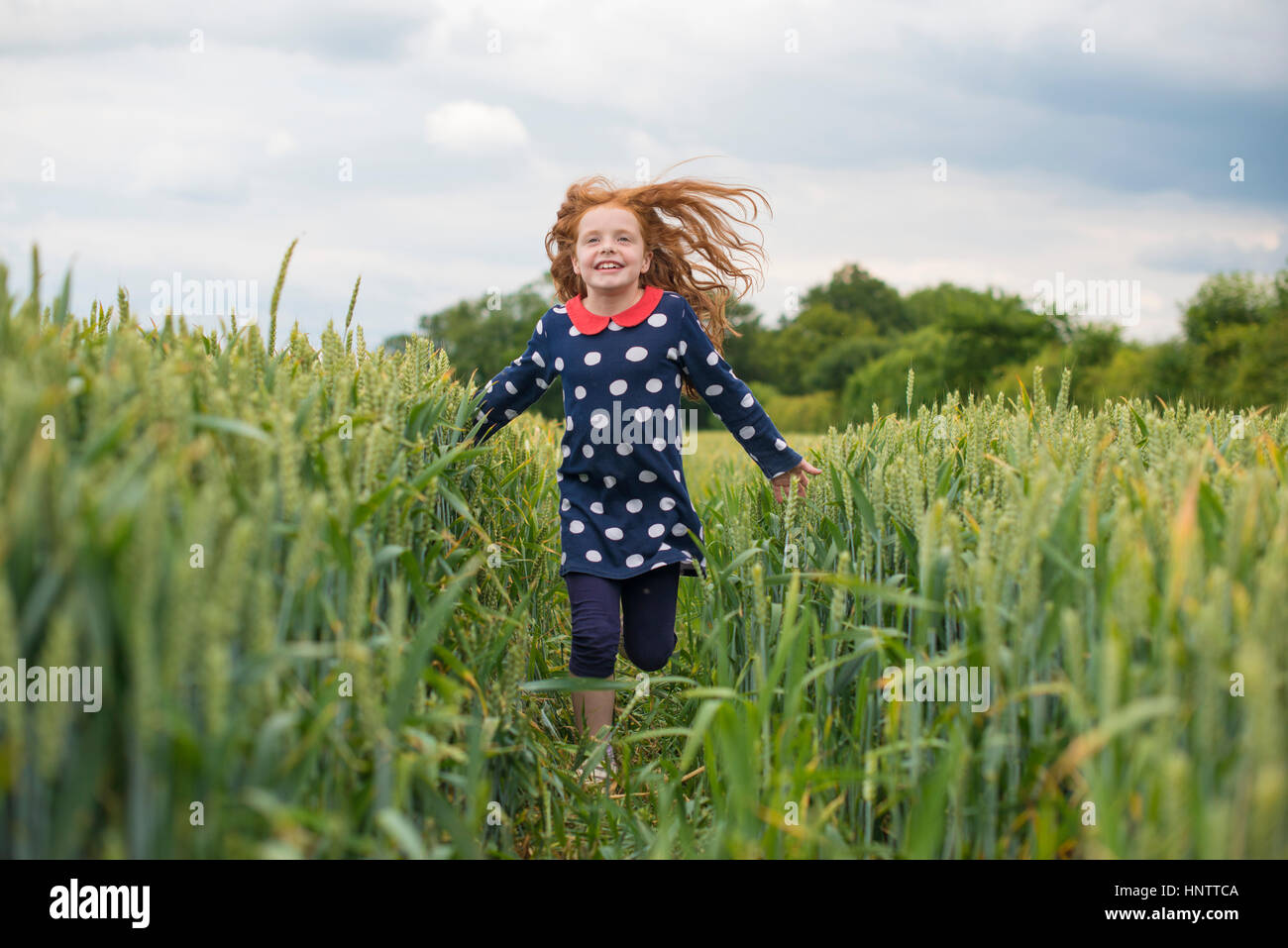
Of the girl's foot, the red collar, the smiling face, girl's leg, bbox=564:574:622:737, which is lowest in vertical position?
the girl's foot

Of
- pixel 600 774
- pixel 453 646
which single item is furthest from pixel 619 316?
pixel 600 774

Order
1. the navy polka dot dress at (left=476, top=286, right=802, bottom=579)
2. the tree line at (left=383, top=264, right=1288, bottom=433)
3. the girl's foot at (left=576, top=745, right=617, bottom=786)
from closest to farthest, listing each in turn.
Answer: the girl's foot at (left=576, top=745, right=617, bottom=786), the navy polka dot dress at (left=476, top=286, right=802, bottom=579), the tree line at (left=383, top=264, right=1288, bottom=433)

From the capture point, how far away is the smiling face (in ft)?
9.45

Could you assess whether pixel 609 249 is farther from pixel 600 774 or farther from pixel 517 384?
pixel 600 774

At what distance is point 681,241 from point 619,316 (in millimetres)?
716

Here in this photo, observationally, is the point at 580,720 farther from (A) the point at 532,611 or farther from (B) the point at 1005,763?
(B) the point at 1005,763

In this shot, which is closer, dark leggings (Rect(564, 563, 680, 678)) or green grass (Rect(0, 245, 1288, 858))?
green grass (Rect(0, 245, 1288, 858))

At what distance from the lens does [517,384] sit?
9.77ft

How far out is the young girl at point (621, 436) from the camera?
9.11ft

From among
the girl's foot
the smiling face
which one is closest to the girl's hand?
the smiling face

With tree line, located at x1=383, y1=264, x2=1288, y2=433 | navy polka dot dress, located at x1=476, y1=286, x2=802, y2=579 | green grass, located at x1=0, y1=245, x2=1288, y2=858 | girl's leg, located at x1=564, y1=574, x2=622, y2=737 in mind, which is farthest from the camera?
tree line, located at x1=383, y1=264, x2=1288, y2=433

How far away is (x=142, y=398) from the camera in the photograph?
4.68 feet

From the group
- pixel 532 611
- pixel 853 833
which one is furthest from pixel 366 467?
pixel 532 611

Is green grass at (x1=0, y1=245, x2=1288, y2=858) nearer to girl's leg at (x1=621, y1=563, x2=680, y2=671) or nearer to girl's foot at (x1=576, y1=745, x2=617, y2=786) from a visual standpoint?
girl's foot at (x1=576, y1=745, x2=617, y2=786)
